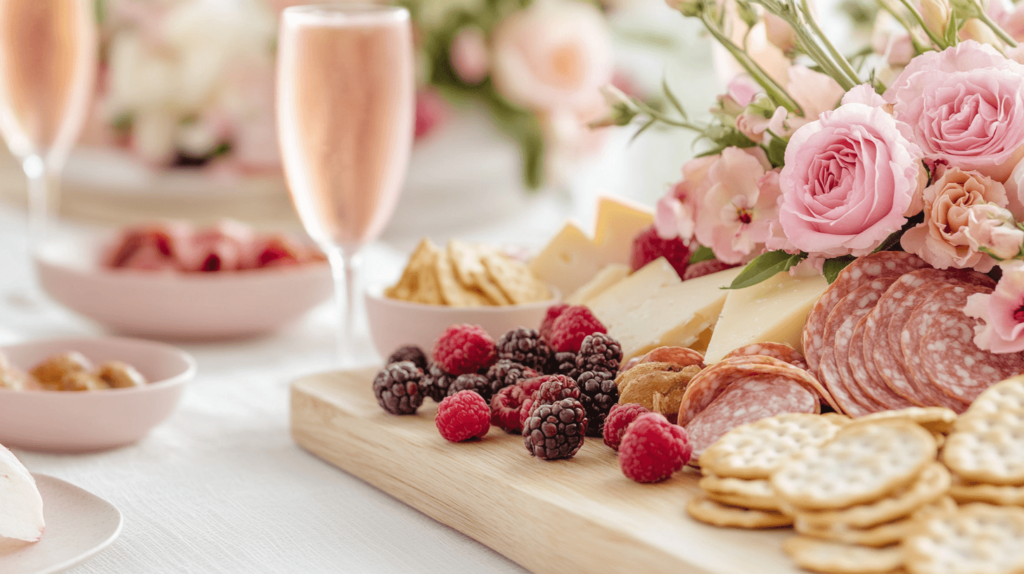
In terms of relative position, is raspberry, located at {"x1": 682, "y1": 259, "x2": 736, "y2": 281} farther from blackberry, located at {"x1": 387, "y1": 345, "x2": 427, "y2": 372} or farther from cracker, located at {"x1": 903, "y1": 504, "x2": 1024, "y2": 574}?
cracker, located at {"x1": 903, "y1": 504, "x2": 1024, "y2": 574}

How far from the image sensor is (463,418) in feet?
2.83

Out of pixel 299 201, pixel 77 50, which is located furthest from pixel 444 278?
pixel 77 50

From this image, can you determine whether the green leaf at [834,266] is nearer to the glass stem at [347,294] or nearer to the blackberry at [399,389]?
the blackberry at [399,389]

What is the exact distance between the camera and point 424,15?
230cm

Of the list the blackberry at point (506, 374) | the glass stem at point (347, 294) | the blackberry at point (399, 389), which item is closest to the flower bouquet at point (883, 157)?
the blackberry at point (506, 374)

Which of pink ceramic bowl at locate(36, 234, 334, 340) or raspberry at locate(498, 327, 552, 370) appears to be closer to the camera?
raspberry at locate(498, 327, 552, 370)

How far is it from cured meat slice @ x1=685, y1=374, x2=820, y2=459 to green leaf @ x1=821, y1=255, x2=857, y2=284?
138mm

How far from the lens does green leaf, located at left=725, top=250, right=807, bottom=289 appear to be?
3.12ft

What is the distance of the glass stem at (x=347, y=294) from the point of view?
4.24ft

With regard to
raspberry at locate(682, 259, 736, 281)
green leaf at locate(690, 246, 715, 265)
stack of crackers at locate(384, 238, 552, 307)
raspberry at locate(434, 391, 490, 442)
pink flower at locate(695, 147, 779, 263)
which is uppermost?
pink flower at locate(695, 147, 779, 263)

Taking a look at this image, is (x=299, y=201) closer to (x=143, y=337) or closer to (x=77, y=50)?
(x=143, y=337)

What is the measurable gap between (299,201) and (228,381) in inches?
9.7

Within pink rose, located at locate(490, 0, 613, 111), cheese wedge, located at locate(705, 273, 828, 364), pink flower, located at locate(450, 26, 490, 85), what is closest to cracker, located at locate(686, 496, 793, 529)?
cheese wedge, located at locate(705, 273, 828, 364)

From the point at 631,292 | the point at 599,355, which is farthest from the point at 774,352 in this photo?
the point at 631,292
